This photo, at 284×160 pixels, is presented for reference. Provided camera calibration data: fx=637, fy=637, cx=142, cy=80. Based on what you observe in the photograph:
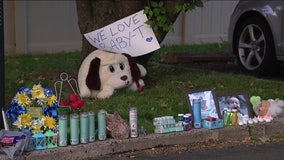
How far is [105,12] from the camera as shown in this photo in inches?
315

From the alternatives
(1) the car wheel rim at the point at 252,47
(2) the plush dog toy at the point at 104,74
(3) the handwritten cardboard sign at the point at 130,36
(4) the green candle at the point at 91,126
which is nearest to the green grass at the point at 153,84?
(2) the plush dog toy at the point at 104,74

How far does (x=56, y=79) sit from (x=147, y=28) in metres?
1.52


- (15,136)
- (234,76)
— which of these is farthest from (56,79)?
(15,136)

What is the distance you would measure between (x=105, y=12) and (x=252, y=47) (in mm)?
2495

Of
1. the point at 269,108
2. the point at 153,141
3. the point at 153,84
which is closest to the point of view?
the point at 153,141

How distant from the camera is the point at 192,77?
887cm

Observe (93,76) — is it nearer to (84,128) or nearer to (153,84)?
(153,84)

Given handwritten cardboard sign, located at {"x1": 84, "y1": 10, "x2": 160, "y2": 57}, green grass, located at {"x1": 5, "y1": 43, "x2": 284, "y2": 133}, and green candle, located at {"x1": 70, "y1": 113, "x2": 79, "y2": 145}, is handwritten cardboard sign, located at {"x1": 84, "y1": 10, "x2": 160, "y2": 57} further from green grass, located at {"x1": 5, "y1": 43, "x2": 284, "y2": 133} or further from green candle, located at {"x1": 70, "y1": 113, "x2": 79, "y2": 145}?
green candle, located at {"x1": 70, "y1": 113, "x2": 79, "y2": 145}

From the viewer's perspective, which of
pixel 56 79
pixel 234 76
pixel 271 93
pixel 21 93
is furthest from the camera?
pixel 234 76

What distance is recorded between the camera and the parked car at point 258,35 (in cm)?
885

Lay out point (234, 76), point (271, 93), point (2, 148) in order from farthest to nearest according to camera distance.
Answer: point (234, 76) < point (271, 93) < point (2, 148)

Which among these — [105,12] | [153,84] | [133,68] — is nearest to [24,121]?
[133,68]

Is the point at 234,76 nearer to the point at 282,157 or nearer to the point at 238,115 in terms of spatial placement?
the point at 238,115

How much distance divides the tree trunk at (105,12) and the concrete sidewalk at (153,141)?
2013mm
